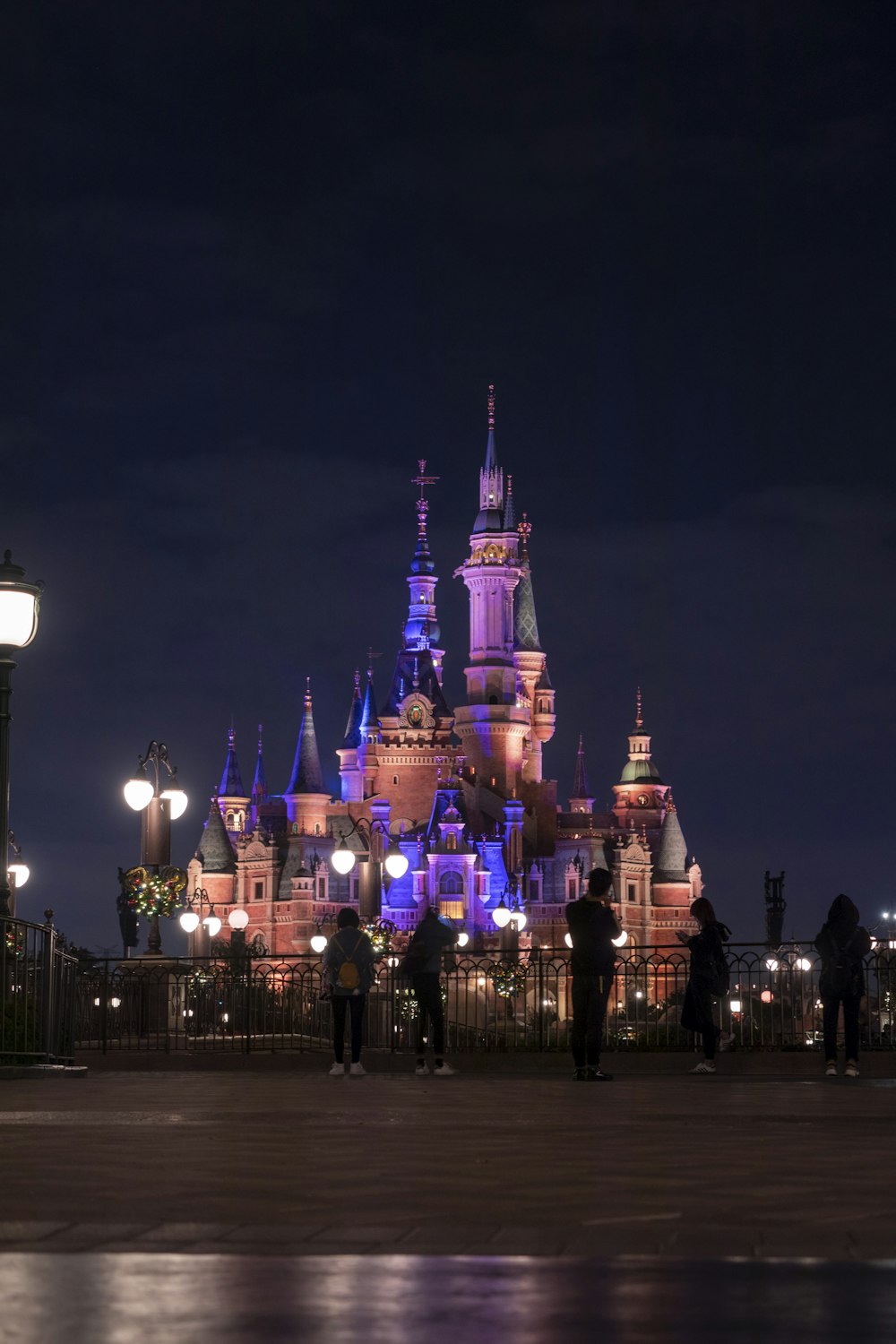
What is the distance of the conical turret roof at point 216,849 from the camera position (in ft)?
502

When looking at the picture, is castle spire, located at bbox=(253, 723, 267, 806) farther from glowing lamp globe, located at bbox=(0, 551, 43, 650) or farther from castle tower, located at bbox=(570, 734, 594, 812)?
glowing lamp globe, located at bbox=(0, 551, 43, 650)

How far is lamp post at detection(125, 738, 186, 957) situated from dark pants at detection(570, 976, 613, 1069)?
13.2m

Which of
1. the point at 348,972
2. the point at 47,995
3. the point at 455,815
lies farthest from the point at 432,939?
the point at 455,815

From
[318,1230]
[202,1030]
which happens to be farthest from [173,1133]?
[202,1030]

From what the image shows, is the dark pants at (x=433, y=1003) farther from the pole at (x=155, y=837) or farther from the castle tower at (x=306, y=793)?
the castle tower at (x=306, y=793)

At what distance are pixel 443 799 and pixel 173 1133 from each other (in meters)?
131

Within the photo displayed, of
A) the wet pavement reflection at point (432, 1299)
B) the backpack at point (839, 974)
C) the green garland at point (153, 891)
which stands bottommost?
the wet pavement reflection at point (432, 1299)

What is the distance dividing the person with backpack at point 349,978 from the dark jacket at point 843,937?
413 cm

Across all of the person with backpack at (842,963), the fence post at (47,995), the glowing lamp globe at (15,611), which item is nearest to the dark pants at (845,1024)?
the person with backpack at (842,963)

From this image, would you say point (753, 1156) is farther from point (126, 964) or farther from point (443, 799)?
point (443, 799)

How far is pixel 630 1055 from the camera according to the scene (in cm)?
2217

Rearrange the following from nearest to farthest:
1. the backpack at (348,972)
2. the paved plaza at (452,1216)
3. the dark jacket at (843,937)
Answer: the paved plaza at (452,1216) → the dark jacket at (843,937) → the backpack at (348,972)

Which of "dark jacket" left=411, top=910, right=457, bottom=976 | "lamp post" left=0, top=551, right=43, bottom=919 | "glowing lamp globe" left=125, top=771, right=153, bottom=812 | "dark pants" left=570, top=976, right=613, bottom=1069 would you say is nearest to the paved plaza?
"lamp post" left=0, top=551, right=43, bottom=919

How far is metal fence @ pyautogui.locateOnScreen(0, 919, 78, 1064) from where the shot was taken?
56.3ft
